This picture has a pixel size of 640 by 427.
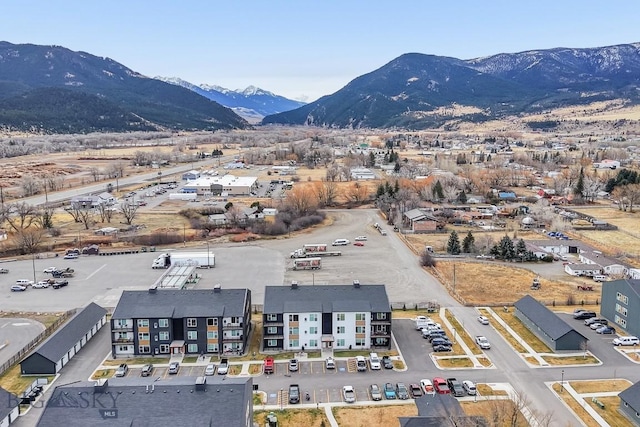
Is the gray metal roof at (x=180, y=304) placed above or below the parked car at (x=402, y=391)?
above

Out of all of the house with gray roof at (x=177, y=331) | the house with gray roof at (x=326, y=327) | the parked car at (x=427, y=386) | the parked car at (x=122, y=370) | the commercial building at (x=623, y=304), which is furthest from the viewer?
the commercial building at (x=623, y=304)

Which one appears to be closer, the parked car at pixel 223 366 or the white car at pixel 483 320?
the parked car at pixel 223 366

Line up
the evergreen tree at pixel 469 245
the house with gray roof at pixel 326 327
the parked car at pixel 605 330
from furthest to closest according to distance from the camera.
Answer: the evergreen tree at pixel 469 245
the parked car at pixel 605 330
the house with gray roof at pixel 326 327

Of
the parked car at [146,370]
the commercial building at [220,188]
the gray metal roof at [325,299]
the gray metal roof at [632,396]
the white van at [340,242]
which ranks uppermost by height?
the commercial building at [220,188]

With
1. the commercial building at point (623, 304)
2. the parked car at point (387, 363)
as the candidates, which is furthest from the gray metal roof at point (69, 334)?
the commercial building at point (623, 304)

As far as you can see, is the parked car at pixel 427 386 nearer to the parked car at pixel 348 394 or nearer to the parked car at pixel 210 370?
the parked car at pixel 348 394

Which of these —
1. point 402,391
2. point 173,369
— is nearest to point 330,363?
point 402,391
